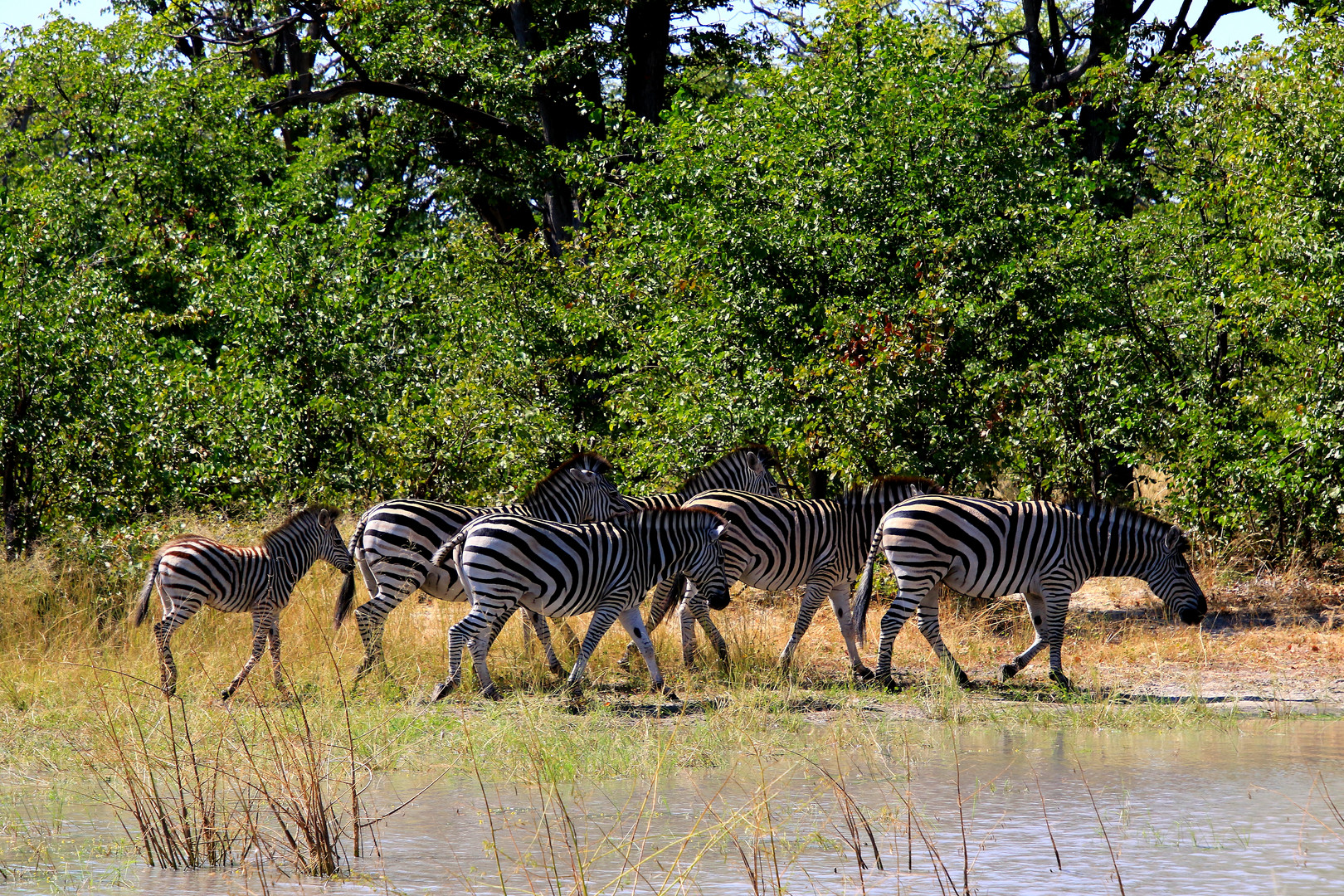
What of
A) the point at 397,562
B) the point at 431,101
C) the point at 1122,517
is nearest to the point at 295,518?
the point at 397,562

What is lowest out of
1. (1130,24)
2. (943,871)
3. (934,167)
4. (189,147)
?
(943,871)

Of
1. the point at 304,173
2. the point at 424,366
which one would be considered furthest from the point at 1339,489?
the point at 304,173

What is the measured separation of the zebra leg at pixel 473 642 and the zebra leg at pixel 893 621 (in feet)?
10.3

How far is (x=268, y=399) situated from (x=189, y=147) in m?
10.5

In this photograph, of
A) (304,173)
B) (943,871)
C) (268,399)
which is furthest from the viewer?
(304,173)

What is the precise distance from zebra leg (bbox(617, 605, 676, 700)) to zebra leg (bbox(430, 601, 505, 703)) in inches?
38.9

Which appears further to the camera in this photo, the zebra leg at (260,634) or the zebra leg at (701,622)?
the zebra leg at (701,622)

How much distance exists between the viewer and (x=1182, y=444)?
1462 centimetres

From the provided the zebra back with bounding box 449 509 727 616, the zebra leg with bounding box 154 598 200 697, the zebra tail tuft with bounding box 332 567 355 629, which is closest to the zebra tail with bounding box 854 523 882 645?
the zebra back with bounding box 449 509 727 616

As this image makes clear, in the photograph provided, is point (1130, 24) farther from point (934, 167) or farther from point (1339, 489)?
point (1339, 489)

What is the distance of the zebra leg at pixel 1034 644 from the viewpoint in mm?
11133

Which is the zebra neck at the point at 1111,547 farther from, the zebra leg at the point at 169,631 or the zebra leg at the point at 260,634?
the zebra leg at the point at 169,631

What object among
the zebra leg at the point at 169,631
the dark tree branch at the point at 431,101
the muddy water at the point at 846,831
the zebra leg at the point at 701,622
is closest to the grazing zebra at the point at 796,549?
the zebra leg at the point at 701,622

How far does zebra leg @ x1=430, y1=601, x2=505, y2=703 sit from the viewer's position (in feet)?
33.0
